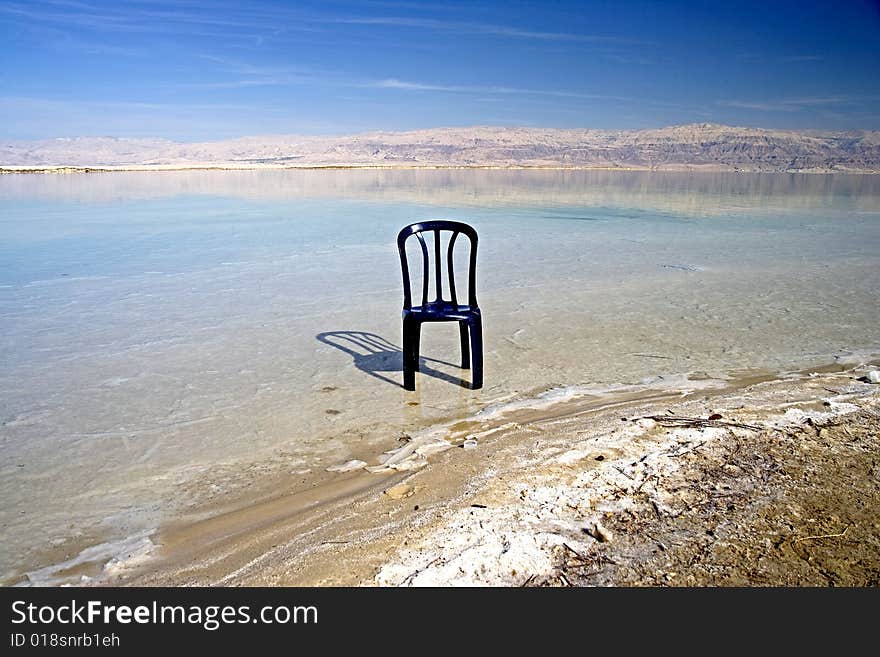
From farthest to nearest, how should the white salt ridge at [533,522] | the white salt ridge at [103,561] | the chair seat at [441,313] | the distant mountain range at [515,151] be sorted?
the distant mountain range at [515,151]
the chair seat at [441,313]
the white salt ridge at [103,561]
the white salt ridge at [533,522]

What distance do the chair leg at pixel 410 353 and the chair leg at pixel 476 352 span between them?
0.36 meters

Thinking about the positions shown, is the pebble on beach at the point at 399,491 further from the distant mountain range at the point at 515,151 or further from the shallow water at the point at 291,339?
the distant mountain range at the point at 515,151

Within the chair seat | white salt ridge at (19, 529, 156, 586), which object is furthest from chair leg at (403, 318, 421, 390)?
white salt ridge at (19, 529, 156, 586)

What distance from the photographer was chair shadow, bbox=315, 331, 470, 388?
4871 millimetres

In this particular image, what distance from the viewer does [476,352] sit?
439 cm

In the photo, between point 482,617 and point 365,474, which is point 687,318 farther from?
point 482,617

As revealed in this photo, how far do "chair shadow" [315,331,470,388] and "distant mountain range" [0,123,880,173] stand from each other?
90.2 meters

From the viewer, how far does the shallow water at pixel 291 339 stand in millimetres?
3467

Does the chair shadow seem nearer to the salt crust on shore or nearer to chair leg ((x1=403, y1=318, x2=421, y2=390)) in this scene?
chair leg ((x1=403, y1=318, x2=421, y2=390))

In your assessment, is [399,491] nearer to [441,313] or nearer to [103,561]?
[103,561]

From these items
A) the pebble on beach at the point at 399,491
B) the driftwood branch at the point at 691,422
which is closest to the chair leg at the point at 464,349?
the driftwood branch at the point at 691,422

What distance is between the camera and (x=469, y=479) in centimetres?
316

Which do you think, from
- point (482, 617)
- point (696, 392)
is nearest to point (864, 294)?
point (696, 392)

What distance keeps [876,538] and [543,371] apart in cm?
259
